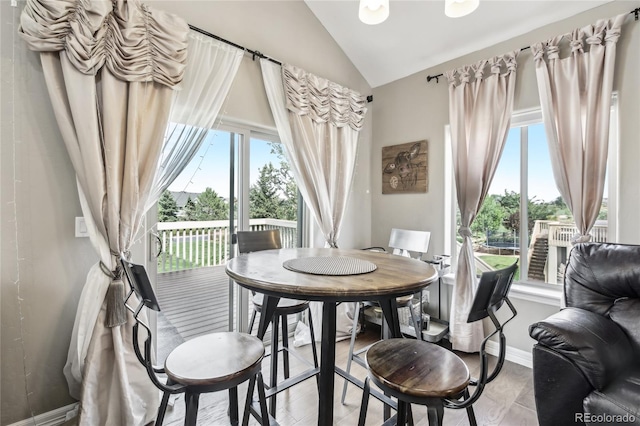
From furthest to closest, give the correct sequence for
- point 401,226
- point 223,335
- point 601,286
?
point 401,226 < point 601,286 < point 223,335

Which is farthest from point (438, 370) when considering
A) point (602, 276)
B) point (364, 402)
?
point (602, 276)

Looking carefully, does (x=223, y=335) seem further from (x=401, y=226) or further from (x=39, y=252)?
(x=401, y=226)

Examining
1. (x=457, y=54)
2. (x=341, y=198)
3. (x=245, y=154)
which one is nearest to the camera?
(x=245, y=154)

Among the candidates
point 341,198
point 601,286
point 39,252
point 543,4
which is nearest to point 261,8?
point 341,198

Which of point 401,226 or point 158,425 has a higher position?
point 401,226

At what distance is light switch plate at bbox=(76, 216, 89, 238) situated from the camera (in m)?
1.73

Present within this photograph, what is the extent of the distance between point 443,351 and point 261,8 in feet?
9.52

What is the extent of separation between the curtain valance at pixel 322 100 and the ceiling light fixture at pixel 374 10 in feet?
3.58

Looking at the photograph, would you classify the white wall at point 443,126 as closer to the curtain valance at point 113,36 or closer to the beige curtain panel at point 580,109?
the beige curtain panel at point 580,109

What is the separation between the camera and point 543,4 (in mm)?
2232

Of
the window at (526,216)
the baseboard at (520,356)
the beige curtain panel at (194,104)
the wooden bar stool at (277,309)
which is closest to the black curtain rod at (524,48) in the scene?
the window at (526,216)

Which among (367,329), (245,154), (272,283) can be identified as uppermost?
(245,154)

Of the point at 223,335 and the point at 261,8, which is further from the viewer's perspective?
the point at 261,8

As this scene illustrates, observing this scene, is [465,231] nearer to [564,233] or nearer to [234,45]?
[564,233]
